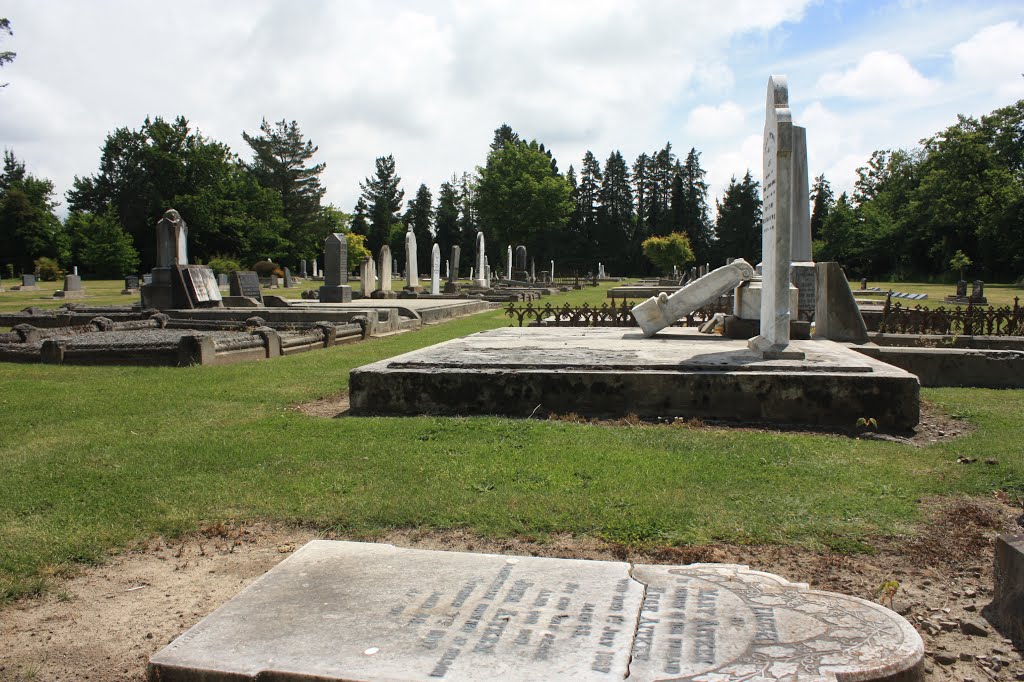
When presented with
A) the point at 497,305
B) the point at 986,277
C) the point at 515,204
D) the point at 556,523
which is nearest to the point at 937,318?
the point at 556,523

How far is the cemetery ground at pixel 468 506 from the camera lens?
3.13 meters

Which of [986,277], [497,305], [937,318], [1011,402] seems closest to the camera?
[1011,402]

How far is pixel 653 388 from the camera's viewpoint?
6.61 m

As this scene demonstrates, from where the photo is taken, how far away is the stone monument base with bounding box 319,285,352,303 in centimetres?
2350

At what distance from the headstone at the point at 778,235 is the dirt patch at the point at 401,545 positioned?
2969 mm

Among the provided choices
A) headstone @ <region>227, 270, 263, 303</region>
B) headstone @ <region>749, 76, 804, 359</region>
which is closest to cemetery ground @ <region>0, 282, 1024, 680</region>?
headstone @ <region>749, 76, 804, 359</region>

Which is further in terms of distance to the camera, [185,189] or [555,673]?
[185,189]

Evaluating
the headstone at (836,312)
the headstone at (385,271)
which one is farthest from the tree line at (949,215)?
the headstone at (836,312)

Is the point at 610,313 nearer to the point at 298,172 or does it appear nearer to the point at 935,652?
the point at 935,652

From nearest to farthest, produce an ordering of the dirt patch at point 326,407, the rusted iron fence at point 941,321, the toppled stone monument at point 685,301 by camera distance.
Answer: the dirt patch at point 326,407 → the toppled stone monument at point 685,301 → the rusted iron fence at point 941,321

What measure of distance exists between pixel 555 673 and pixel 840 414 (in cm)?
489

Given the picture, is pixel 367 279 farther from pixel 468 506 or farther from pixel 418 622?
pixel 418 622

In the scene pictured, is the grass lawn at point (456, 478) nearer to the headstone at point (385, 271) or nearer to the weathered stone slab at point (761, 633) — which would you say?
the weathered stone slab at point (761, 633)

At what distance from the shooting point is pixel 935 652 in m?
2.73
